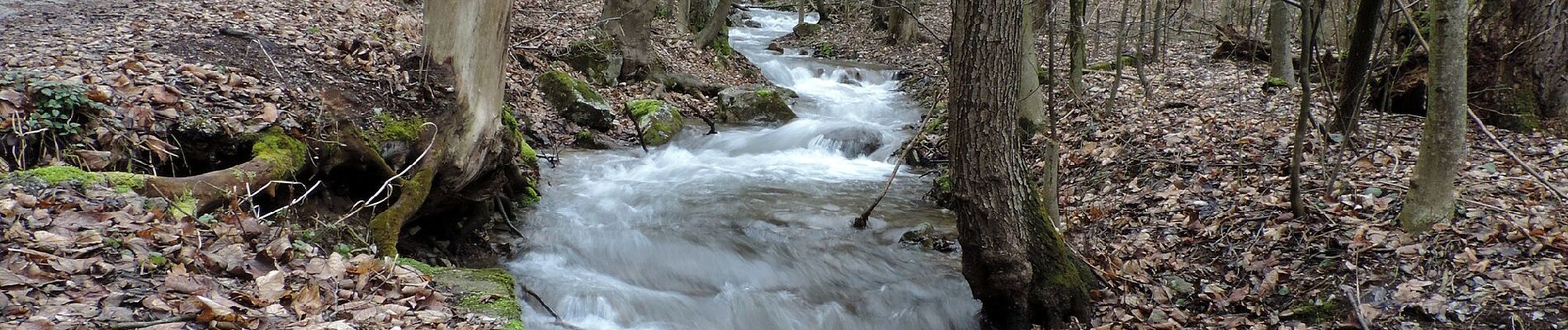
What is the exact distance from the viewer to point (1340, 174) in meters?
6.32

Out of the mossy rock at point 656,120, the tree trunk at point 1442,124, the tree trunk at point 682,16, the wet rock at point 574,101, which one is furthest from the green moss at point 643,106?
the tree trunk at point 1442,124

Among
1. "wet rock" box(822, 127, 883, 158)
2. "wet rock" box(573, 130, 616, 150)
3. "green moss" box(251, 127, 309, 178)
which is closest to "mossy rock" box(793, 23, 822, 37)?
"wet rock" box(822, 127, 883, 158)

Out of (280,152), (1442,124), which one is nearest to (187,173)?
(280,152)

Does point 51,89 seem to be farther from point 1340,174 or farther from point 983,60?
point 1340,174

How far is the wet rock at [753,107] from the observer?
531 inches

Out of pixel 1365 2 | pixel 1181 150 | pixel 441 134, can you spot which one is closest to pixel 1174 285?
pixel 1181 150

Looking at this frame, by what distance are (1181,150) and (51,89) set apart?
28.7ft

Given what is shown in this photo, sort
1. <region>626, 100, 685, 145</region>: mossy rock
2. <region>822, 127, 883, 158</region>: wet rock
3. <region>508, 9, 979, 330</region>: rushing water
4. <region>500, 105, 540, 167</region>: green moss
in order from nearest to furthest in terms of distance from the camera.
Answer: <region>508, 9, 979, 330</region>: rushing water < <region>500, 105, 540, 167</region>: green moss < <region>822, 127, 883, 158</region>: wet rock < <region>626, 100, 685, 145</region>: mossy rock

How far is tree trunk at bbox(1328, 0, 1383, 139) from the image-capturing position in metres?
6.57

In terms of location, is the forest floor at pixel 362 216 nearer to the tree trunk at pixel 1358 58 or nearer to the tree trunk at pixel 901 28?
the tree trunk at pixel 1358 58

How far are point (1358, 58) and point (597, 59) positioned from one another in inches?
411

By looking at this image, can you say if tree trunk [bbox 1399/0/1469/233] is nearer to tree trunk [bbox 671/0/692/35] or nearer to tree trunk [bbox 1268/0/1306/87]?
tree trunk [bbox 1268/0/1306/87]

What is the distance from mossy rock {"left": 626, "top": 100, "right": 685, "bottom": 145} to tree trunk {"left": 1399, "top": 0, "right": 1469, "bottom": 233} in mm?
8739

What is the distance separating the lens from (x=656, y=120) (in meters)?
11.9
